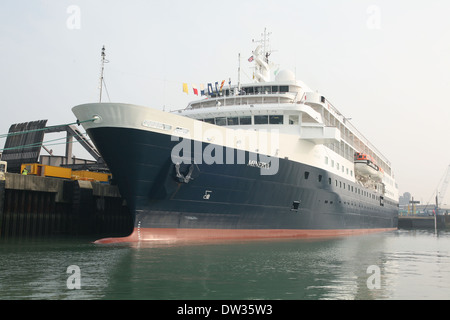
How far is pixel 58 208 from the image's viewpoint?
27.5 m

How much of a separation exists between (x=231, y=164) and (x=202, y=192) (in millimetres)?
2285

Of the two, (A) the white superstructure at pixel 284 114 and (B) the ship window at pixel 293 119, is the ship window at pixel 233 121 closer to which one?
(A) the white superstructure at pixel 284 114

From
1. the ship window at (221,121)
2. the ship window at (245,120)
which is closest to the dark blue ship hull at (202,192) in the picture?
the ship window at (245,120)

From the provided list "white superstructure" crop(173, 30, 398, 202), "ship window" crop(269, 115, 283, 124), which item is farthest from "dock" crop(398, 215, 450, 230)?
"ship window" crop(269, 115, 283, 124)

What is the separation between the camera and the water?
32.9 ft

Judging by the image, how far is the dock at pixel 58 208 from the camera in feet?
80.0

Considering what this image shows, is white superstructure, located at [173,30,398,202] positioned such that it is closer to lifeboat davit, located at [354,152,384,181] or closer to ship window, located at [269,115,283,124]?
ship window, located at [269,115,283,124]

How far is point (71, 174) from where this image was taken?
105 ft

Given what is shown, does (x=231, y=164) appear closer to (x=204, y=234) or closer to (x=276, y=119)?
(x=204, y=234)

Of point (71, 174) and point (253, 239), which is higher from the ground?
point (71, 174)

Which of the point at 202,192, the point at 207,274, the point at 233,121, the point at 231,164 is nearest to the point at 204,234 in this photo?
the point at 202,192
